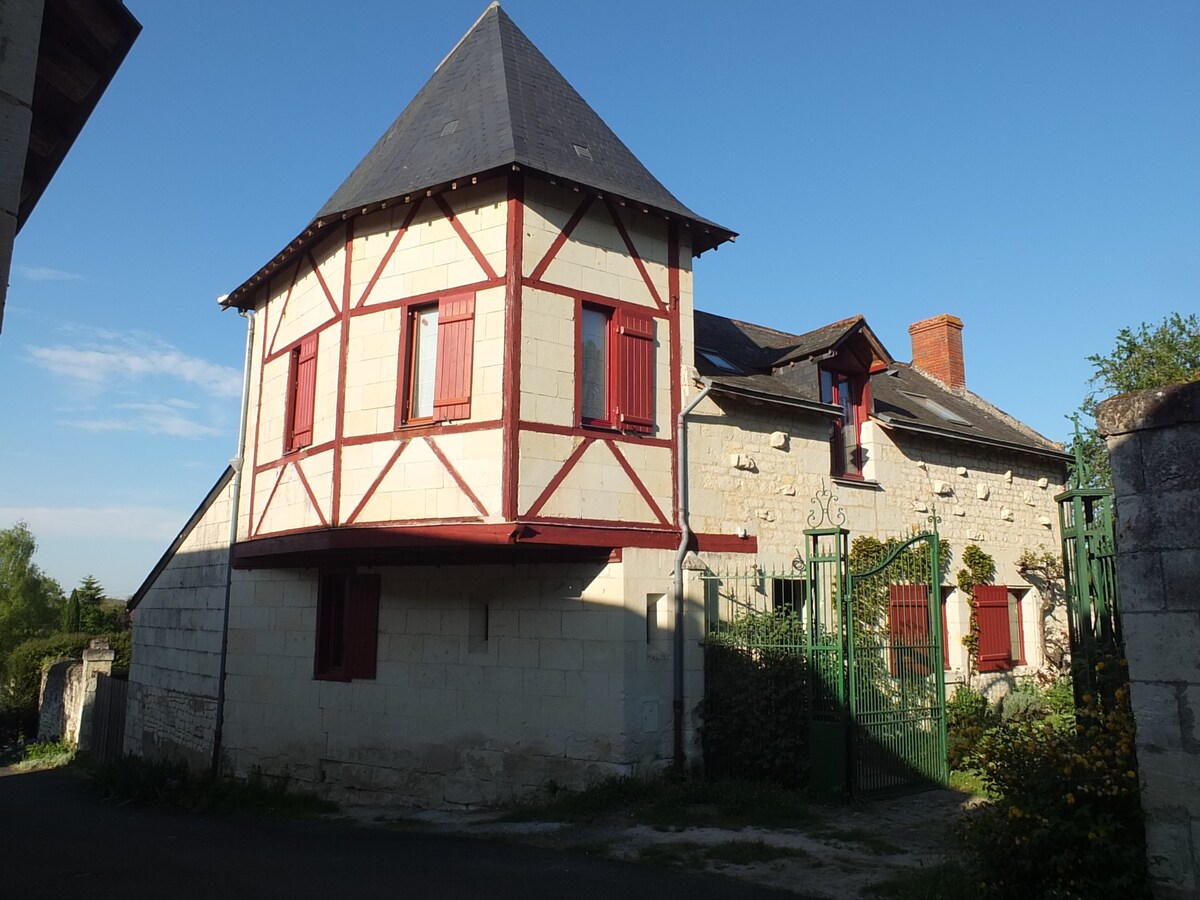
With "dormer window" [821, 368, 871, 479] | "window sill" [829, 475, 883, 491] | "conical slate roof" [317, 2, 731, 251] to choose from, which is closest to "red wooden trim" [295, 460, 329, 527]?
"conical slate roof" [317, 2, 731, 251]

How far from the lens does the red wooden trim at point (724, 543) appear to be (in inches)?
387

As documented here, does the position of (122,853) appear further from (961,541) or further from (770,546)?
(961,541)

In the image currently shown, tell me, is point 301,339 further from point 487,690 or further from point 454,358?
point 487,690

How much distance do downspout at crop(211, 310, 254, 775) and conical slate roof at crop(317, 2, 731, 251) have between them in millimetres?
2816

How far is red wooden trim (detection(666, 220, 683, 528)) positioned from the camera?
9734 mm

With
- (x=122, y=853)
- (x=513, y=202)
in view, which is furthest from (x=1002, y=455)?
(x=122, y=853)

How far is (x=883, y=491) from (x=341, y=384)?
A: 6920 millimetres

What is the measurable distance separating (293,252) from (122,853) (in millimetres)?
6563

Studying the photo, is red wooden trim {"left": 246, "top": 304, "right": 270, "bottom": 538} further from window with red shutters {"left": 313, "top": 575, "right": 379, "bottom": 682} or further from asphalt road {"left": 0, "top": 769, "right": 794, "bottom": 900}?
asphalt road {"left": 0, "top": 769, "right": 794, "bottom": 900}

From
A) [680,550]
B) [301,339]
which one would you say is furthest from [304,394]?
[680,550]

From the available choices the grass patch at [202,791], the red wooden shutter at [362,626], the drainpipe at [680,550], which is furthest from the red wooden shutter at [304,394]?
the drainpipe at [680,550]

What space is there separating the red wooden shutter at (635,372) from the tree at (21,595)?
107ft

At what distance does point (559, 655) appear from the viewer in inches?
365

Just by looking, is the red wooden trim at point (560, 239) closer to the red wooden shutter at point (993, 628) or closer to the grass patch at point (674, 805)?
the grass patch at point (674, 805)
